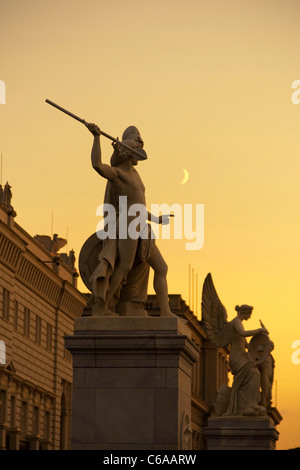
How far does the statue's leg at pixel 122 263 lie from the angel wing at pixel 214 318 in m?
13.2

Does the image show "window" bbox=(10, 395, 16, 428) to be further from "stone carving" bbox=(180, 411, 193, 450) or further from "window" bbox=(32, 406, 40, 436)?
"stone carving" bbox=(180, 411, 193, 450)

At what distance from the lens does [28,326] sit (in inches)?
3059

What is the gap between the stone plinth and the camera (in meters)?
35.4

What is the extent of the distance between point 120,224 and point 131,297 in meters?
1.28

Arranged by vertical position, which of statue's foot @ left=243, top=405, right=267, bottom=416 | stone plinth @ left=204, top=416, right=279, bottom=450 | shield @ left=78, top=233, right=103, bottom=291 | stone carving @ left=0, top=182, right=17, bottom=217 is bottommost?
stone plinth @ left=204, top=416, right=279, bottom=450

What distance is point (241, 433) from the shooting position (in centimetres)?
3578

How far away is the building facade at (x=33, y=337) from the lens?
70.2 m

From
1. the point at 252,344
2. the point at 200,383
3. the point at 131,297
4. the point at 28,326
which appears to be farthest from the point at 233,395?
the point at 200,383

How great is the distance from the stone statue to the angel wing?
1286 centimetres

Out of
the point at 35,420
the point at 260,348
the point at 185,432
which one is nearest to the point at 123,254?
the point at 185,432

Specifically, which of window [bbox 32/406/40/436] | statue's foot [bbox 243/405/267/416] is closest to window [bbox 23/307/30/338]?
window [bbox 32/406/40/436]

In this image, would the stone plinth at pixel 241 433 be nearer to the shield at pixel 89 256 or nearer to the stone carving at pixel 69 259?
the shield at pixel 89 256

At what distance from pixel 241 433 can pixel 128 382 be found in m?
14.5

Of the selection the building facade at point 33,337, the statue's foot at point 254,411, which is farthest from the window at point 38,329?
the statue's foot at point 254,411
